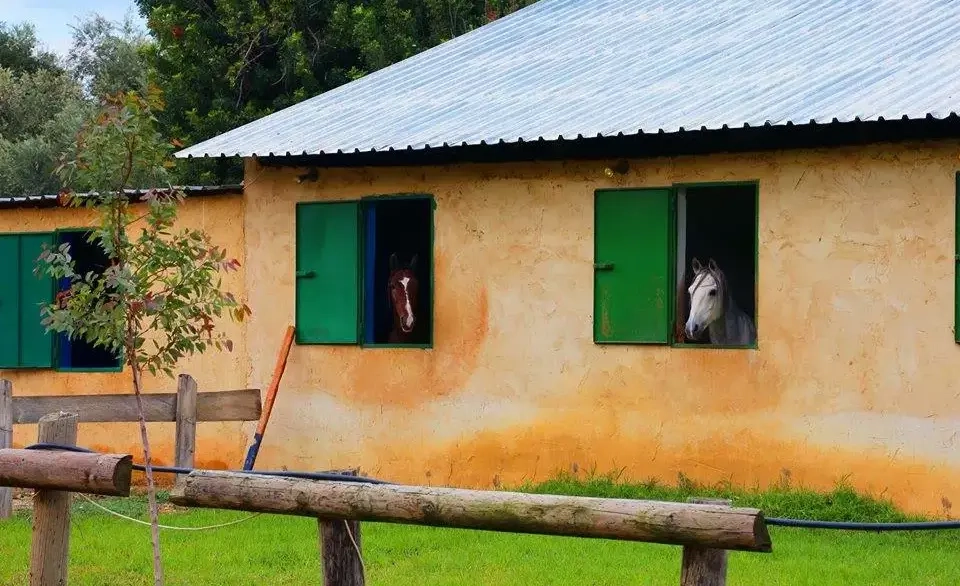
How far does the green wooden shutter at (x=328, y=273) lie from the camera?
519 inches

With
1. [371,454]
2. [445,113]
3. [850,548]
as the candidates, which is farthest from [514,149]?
[850,548]

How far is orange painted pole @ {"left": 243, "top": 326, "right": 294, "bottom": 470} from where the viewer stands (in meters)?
13.2

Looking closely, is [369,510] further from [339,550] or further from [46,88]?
[46,88]

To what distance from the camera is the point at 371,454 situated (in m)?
13.1

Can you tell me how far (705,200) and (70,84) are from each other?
84.3 feet

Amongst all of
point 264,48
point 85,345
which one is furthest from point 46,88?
point 85,345

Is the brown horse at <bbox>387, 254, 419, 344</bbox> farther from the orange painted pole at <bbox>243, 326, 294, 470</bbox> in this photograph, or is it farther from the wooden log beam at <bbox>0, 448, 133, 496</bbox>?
the wooden log beam at <bbox>0, 448, 133, 496</bbox>

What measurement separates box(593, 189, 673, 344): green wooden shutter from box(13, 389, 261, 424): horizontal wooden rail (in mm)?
2866

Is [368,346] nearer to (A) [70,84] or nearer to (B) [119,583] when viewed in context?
(B) [119,583]

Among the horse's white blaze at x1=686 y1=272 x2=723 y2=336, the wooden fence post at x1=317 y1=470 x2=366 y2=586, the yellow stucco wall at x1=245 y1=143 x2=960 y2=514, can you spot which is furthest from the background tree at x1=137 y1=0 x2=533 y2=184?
the wooden fence post at x1=317 y1=470 x2=366 y2=586

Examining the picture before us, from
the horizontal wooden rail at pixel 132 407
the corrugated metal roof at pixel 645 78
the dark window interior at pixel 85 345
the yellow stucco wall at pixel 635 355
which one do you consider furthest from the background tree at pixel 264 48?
the horizontal wooden rail at pixel 132 407

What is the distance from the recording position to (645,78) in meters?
13.1

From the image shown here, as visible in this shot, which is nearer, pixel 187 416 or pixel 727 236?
pixel 187 416

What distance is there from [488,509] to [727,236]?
8314 mm
